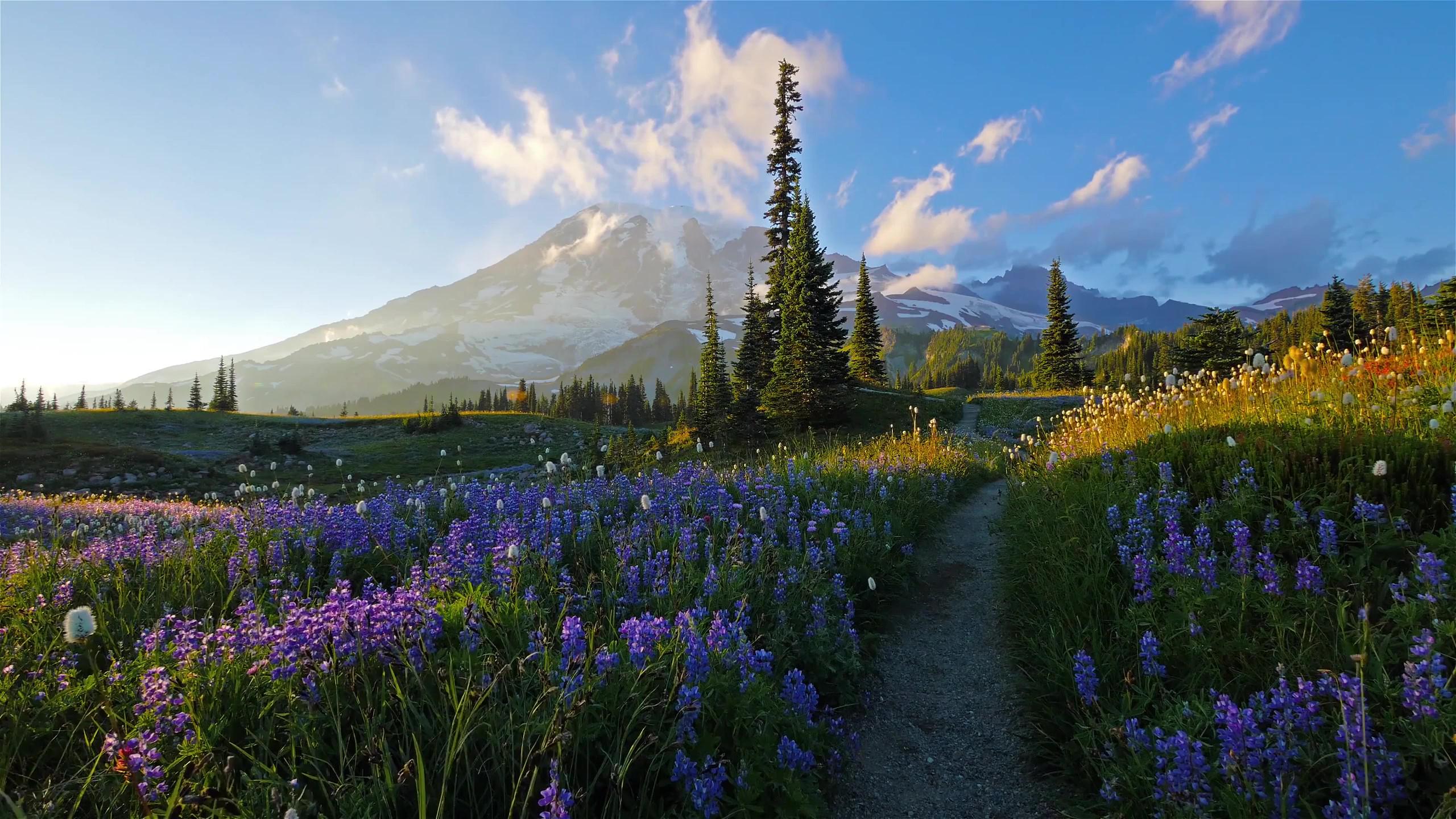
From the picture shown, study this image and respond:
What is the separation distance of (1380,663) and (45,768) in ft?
19.4

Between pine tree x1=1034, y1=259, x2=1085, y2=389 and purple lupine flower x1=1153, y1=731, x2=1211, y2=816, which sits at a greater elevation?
pine tree x1=1034, y1=259, x2=1085, y2=389

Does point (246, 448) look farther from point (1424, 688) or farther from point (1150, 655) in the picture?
point (1424, 688)

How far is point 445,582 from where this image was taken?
366 centimetres

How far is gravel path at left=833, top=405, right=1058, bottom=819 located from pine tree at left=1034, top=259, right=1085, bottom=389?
45.0 meters

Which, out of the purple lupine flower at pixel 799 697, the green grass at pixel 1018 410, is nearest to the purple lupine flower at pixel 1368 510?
the purple lupine flower at pixel 799 697

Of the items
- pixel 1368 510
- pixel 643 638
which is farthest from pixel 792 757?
pixel 1368 510

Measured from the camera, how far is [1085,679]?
10.7ft

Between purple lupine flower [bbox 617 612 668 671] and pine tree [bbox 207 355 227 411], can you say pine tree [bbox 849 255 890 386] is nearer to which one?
purple lupine flower [bbox 617 612 668 671]

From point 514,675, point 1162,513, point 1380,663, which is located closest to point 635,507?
point 514,675

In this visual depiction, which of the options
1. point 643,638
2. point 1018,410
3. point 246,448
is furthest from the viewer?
point 1018,410

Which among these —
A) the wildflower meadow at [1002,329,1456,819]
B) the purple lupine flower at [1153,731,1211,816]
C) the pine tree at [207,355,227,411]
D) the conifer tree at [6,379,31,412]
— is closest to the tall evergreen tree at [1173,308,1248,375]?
the wildflower meadow at [1002,329,1456,819]

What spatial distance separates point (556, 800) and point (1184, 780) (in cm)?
248

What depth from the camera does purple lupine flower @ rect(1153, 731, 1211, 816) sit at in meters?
2.28

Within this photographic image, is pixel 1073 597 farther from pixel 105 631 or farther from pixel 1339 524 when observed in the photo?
pixel 105 631
